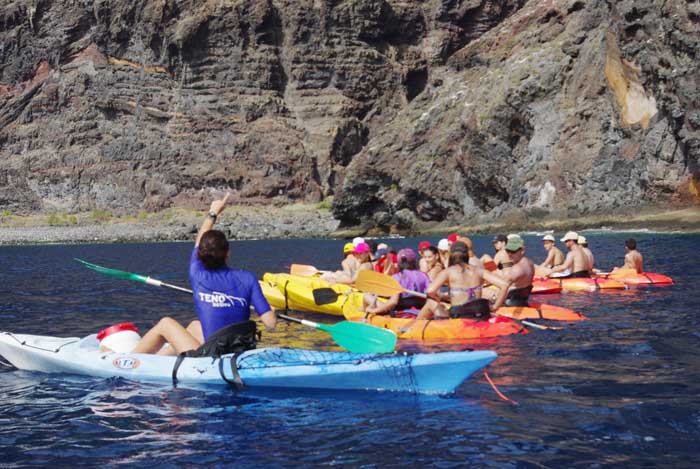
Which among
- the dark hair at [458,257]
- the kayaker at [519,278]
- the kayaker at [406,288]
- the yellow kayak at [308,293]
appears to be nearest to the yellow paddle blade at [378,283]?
the kayaker at [406,288]

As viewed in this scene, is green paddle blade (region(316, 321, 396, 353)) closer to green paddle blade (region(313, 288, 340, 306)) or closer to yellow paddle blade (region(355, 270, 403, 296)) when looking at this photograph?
yellow paddle blade (region(355, 270, 403, 296))

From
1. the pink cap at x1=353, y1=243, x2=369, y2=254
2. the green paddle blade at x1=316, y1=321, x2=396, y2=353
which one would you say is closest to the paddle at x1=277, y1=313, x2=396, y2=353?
the green paddle blade at x1=316, y1=321, x2=396, y2=353

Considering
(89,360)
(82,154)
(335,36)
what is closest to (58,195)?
(82,154)

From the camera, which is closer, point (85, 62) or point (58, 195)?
point (58, 195)

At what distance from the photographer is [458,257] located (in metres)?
11.5

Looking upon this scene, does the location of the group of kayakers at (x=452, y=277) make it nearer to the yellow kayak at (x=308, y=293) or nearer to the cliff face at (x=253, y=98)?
the yellow kayak at (x=308, y=293)

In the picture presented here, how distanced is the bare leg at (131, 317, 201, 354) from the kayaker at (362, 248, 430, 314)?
4.99m

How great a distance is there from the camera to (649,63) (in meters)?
52.0

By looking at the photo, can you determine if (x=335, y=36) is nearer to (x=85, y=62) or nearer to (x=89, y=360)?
(x=85, y=62)

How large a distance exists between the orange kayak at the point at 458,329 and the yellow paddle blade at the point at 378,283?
25.3 inches

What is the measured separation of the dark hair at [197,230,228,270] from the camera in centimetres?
782

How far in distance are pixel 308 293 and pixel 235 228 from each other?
225 ft

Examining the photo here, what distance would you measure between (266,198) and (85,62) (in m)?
Answer: 36.9

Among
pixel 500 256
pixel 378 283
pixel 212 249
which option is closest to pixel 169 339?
pixel 212 249
